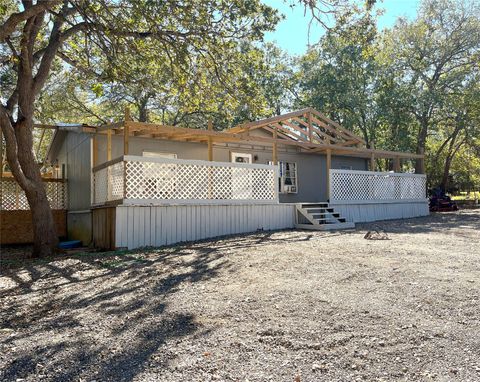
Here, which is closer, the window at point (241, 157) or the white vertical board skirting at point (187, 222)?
the white vertical board skirting at point (187, 222)

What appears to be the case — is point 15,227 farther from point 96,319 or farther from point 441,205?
point 441,205

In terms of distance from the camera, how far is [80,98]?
76.3ft

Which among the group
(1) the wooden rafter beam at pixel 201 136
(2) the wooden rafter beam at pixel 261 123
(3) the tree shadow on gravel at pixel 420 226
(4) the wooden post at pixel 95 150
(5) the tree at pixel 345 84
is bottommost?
(3) the tree shadow on gravel at pixel 420 226

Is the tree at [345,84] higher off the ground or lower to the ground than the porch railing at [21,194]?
higher

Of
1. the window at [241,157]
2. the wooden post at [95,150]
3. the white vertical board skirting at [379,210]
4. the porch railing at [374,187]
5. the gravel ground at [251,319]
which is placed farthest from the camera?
the window at [241,157]

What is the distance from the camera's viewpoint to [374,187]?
14.6 metres

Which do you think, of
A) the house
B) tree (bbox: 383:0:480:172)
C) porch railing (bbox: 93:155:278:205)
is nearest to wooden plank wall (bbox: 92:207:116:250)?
the house

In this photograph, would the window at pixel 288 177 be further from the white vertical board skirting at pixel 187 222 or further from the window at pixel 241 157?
the white vertical board skirting at pixel 187 222

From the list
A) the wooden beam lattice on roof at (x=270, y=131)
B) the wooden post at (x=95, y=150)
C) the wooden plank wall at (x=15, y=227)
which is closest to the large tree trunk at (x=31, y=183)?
the wooden beam lattice on roof at (x=270, y=131)

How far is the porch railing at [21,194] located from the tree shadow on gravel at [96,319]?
724 cm

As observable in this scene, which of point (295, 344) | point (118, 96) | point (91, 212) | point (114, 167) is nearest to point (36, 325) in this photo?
point (295, 344)

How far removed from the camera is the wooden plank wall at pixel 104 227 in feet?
28.7

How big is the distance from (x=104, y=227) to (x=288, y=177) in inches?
322

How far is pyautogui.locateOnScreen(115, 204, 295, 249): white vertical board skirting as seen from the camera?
28.1 ft
